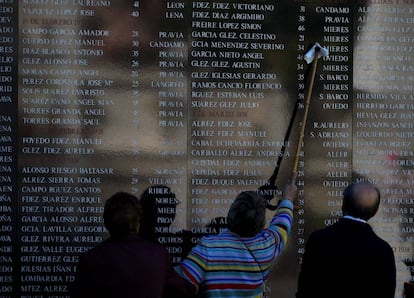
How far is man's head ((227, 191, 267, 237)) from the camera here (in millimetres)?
3975

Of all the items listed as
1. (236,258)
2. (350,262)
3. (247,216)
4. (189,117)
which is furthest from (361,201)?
(189,117)

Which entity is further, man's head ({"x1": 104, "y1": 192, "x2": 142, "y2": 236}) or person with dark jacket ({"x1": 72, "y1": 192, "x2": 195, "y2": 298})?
man's head ({"x1": 104, "y1": 192, "x2": 142, "y2": 236})

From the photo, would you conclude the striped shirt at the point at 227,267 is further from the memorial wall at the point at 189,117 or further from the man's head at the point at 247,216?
the memorial wall at the point at 189,117

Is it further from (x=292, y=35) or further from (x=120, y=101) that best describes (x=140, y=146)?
(x=292, y=35)

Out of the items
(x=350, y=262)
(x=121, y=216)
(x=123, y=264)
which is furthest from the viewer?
(x=350, y=262)

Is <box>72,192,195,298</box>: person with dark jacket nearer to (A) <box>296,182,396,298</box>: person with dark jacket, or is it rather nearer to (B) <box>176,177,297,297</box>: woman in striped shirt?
(B) <box>176,177,297,297</box>: woman in striped shirt

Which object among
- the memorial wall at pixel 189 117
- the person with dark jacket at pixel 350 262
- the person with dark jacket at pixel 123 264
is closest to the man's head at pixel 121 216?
the person with dark jacket at pixel 123 264

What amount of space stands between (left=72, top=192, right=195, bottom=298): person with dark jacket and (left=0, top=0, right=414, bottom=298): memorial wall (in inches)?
62.3

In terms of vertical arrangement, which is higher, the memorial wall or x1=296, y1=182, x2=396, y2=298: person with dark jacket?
the memorial wall

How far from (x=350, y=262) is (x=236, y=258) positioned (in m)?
0.70

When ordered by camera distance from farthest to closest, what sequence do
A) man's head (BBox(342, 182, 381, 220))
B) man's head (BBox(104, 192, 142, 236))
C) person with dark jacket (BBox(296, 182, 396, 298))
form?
man's head (BBox(342, 182, 381, 220)) < person with dark jacket (BBox(296, 182, 396, 298)) < man's head (BBox(104, 192, 142, 236))

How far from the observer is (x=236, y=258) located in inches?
155

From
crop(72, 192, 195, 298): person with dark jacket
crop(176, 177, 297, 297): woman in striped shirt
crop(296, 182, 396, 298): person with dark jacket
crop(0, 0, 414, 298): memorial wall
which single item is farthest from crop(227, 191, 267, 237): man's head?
crop(0, 0, 414, 298): memorial wall

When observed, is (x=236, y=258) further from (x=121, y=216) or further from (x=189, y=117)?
(x=189, y=117)
